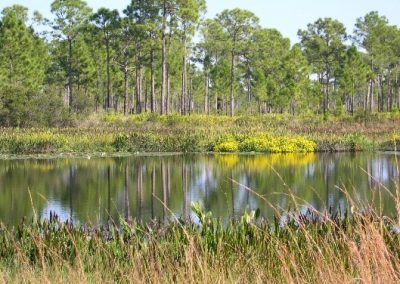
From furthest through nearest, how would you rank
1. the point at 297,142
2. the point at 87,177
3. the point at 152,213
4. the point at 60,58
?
the point at 60,58, the point at 297,142, the point at 87,177, the point at 152,213

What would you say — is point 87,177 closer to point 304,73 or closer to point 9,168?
point 9,168

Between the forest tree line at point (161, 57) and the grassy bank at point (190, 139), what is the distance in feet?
20.0

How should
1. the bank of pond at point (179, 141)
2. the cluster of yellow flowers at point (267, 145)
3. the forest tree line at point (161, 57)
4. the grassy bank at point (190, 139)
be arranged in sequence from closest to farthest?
1. the bank of pond at point (179, 141)
2. the grassy bank at point (190, 139)
3. the cluster of yellow flowers at point (267, 145)
4. the forest tree line at point (161, 57)

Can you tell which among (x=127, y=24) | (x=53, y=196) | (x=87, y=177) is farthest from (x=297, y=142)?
(x=127, y=24)

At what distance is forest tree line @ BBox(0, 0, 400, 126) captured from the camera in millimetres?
47938

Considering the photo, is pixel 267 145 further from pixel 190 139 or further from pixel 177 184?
pixel 177 184

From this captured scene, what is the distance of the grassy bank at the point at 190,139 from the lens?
31.2 m

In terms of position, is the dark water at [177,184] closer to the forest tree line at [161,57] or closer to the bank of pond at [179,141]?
the bank of pond at [179,141]

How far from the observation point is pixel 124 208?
15.3 m

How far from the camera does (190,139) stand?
3334cm

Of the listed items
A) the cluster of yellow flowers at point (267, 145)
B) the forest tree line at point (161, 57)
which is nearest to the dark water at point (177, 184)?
the cluster of yellow flowers at point (267, 145)

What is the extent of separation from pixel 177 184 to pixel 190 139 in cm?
1364

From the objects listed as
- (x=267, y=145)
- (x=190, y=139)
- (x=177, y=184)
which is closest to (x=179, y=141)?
(x=190, y=139)

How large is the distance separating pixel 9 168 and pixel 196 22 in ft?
96.5
